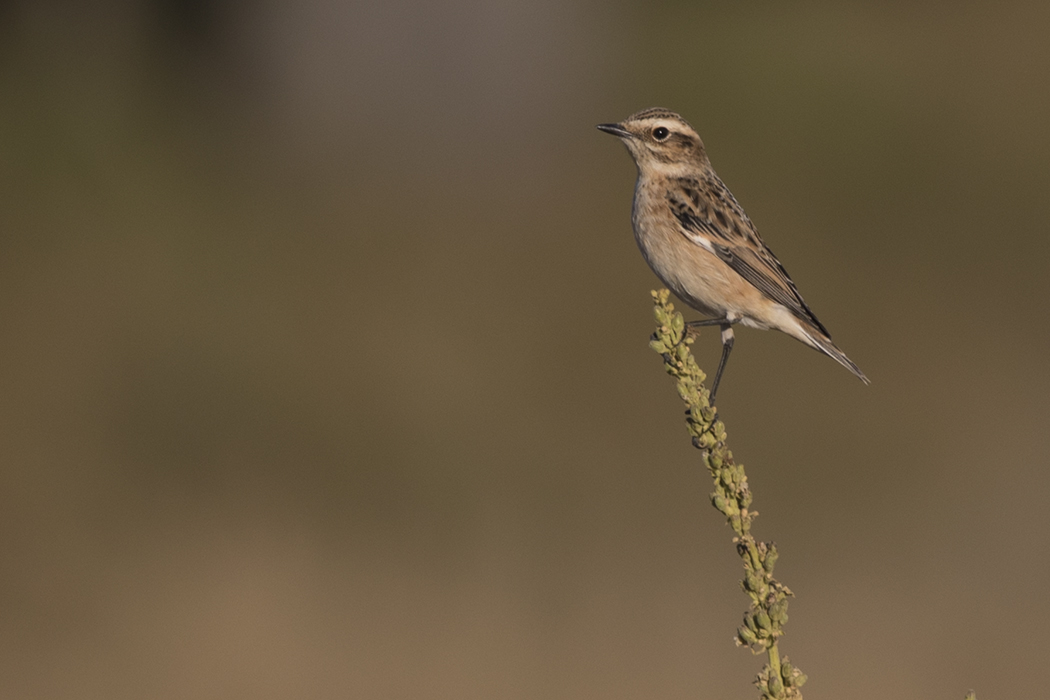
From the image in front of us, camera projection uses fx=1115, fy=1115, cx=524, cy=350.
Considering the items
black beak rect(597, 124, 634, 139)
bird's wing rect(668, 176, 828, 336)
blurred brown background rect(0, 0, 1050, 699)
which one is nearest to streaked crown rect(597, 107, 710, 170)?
black beak rect(597, 124, 634, 139)

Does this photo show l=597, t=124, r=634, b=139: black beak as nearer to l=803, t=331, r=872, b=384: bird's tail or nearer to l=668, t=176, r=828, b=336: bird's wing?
l=668, t=176, r=828, b=336: bird's wing

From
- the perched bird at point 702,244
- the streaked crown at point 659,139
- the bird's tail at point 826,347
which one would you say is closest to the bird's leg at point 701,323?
the perched bird at point 702,244

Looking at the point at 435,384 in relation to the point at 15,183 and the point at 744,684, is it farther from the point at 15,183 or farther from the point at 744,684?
the point at 15,183

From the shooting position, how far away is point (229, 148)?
19438mm

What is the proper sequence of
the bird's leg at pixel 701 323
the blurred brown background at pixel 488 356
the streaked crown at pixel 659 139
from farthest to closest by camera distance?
1. the blurred brown background at pixel 488 356
2. the streaked crown at pixel 659 139
3. the bird's leg at pixel 701 323

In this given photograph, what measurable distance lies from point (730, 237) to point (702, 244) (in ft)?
0.78

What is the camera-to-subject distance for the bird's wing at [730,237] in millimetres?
5570

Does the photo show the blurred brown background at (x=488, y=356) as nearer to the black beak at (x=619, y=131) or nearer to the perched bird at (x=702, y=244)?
the perched bird at (x=702, y=244)

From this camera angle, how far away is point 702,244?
18.2 feet

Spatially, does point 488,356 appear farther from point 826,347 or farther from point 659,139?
point 826,347

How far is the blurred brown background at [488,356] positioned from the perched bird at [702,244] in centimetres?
323

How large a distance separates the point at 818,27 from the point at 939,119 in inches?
131

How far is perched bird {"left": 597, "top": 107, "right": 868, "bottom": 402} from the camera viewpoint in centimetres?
538

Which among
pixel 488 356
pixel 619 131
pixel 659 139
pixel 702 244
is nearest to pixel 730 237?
pixel 702 244
